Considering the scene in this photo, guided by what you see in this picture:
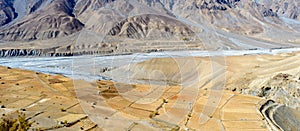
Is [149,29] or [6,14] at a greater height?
[6,14]

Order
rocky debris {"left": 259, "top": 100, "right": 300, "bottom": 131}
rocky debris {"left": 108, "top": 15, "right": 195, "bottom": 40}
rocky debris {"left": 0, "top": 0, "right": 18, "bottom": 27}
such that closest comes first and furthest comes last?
rocky debris {"left": 259, "top": 100, "right": 300, "bottom": 131}
rocky debris {"left": 108, "top": 15, "right": 195, "bottom": 40}
rocky debris {"left": 0, "top": 0, "right": 18, "bottom": 27}

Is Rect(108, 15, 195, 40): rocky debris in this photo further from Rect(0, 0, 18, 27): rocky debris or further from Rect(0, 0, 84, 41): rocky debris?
Rect(0, 0, 18, 27): rocky debris

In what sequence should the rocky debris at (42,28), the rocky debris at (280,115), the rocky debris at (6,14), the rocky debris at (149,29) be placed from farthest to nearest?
the rocky debris at (6,14) → the rocky debris at (149,29) → the rocky debris at (42,28) → the rocky debris at (280,115)

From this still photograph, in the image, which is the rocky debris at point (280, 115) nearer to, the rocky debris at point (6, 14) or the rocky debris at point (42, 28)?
the rocky debris at point (42, 28)

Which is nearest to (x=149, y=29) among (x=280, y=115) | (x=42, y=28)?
(x=42, y=28)

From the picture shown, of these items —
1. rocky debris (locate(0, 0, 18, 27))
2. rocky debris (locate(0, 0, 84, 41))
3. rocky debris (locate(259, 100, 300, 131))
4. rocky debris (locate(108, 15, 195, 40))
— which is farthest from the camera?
rocky debris (locate(0, 0, 18, 27))

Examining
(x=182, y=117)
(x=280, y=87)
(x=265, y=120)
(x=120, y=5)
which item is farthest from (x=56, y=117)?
(x=120, y=5)

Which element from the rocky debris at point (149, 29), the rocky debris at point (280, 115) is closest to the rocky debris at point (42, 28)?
the rocky debris at point (149, 29)

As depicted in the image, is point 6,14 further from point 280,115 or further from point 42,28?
point 280,115

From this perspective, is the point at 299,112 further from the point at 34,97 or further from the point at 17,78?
the point at 17,78

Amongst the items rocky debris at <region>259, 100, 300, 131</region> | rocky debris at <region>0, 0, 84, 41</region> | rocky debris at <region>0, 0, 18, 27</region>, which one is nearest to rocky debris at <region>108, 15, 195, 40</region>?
rocky debris at <region>0, 0, 84, 41</region>

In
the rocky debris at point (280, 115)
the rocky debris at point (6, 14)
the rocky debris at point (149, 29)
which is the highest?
the rocky debris at point (6, 14)
